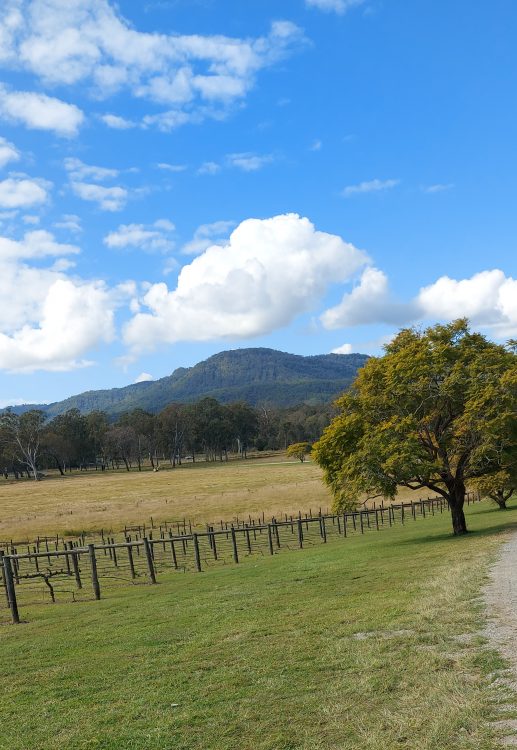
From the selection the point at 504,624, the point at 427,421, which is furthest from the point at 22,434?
the point at 504,624

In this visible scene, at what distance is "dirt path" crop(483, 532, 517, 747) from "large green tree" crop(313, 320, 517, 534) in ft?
28.3

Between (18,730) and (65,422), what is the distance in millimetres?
150005

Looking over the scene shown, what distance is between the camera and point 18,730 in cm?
779

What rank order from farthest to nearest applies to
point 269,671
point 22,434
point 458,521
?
point 22,434, point 458,521, point 269,671

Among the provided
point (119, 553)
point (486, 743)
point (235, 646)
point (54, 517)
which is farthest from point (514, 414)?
point (54, 517)

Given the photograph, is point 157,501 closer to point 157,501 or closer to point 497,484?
point 157,501

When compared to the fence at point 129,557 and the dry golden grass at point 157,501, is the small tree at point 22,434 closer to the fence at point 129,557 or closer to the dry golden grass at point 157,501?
the dry golden grass at point 157,501

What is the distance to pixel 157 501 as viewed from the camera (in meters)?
67.9

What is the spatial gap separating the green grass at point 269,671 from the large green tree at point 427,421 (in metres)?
9.44

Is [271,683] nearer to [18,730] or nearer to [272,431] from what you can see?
[18,730]

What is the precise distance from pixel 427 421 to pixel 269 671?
68.3ft

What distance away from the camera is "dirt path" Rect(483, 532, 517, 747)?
6.38m

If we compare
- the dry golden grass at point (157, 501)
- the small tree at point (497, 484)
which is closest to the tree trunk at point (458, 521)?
the small tree at point (497, 484)

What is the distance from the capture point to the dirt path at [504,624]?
6383 millimetres
